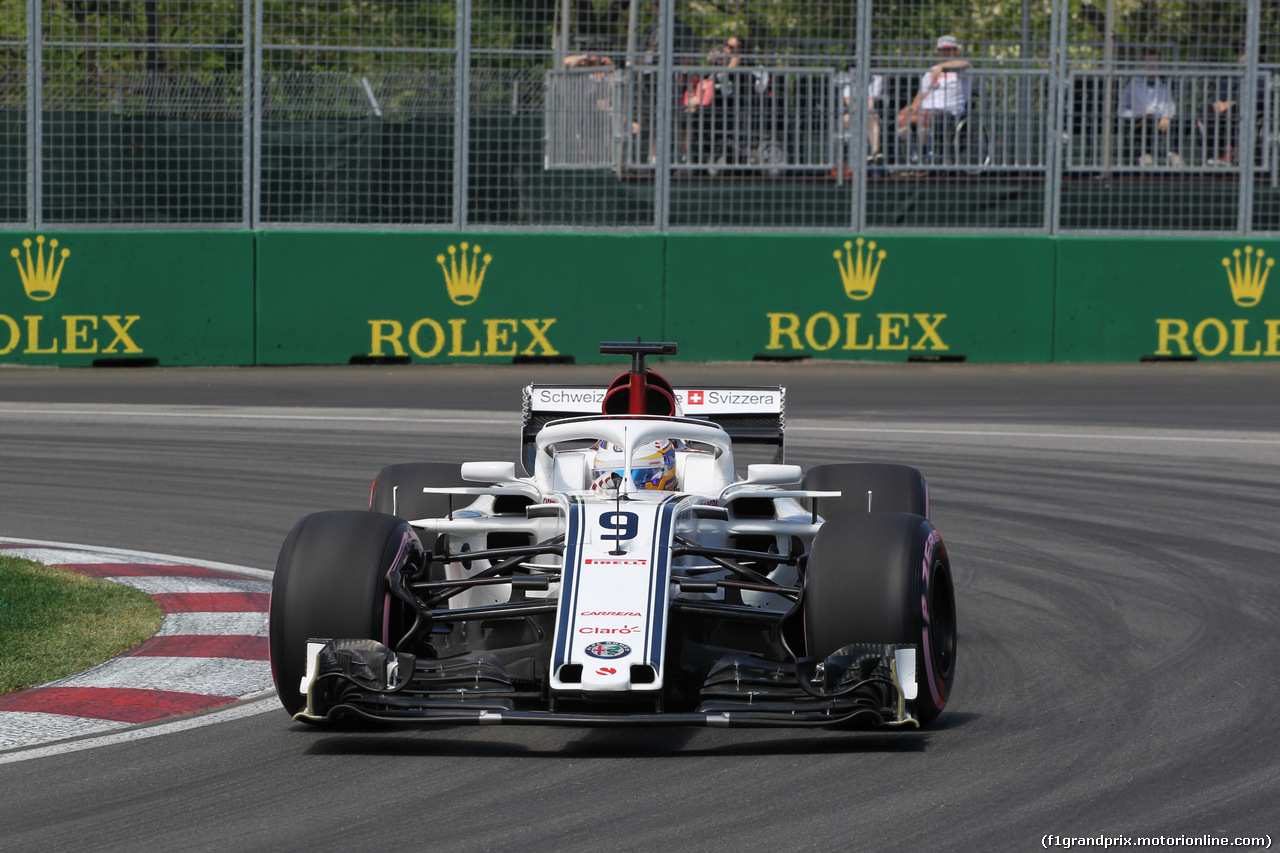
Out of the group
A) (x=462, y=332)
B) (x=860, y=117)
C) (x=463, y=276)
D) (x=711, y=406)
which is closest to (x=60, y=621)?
(x=711, y=406)

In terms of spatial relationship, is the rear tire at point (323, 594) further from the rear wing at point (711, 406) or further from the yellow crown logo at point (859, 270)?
the yellow crown logo at point (859, 270)

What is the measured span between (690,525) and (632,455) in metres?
0.53

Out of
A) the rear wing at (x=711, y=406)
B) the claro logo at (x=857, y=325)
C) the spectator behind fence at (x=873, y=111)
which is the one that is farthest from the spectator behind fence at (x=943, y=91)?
the rear wing at (x=711, y=406)

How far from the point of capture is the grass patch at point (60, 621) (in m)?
6.63

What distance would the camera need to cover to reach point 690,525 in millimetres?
6496

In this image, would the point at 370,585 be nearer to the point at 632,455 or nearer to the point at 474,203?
the point at 632,455

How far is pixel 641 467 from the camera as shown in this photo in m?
6.94

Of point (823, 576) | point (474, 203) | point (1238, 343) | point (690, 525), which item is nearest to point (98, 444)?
point (474, 203)

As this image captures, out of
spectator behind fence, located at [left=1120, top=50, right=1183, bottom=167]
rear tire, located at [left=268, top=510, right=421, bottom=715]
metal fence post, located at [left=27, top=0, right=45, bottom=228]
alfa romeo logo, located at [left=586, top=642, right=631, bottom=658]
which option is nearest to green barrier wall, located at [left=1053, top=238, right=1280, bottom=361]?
spectator behind fence, located at [left=1120, top=50, right=1183, bottom=167]

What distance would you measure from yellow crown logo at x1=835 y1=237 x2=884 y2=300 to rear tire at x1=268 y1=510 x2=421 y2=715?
13.0 meters

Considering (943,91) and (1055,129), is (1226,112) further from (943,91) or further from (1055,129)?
(943,91)

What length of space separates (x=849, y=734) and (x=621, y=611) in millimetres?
805

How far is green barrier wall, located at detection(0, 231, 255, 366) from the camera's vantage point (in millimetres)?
17625

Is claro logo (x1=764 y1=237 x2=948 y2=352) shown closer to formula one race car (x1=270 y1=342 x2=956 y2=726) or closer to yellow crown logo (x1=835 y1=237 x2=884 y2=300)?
yellow crown logo (x1=835 y1=237 x2=884 y2=300)
